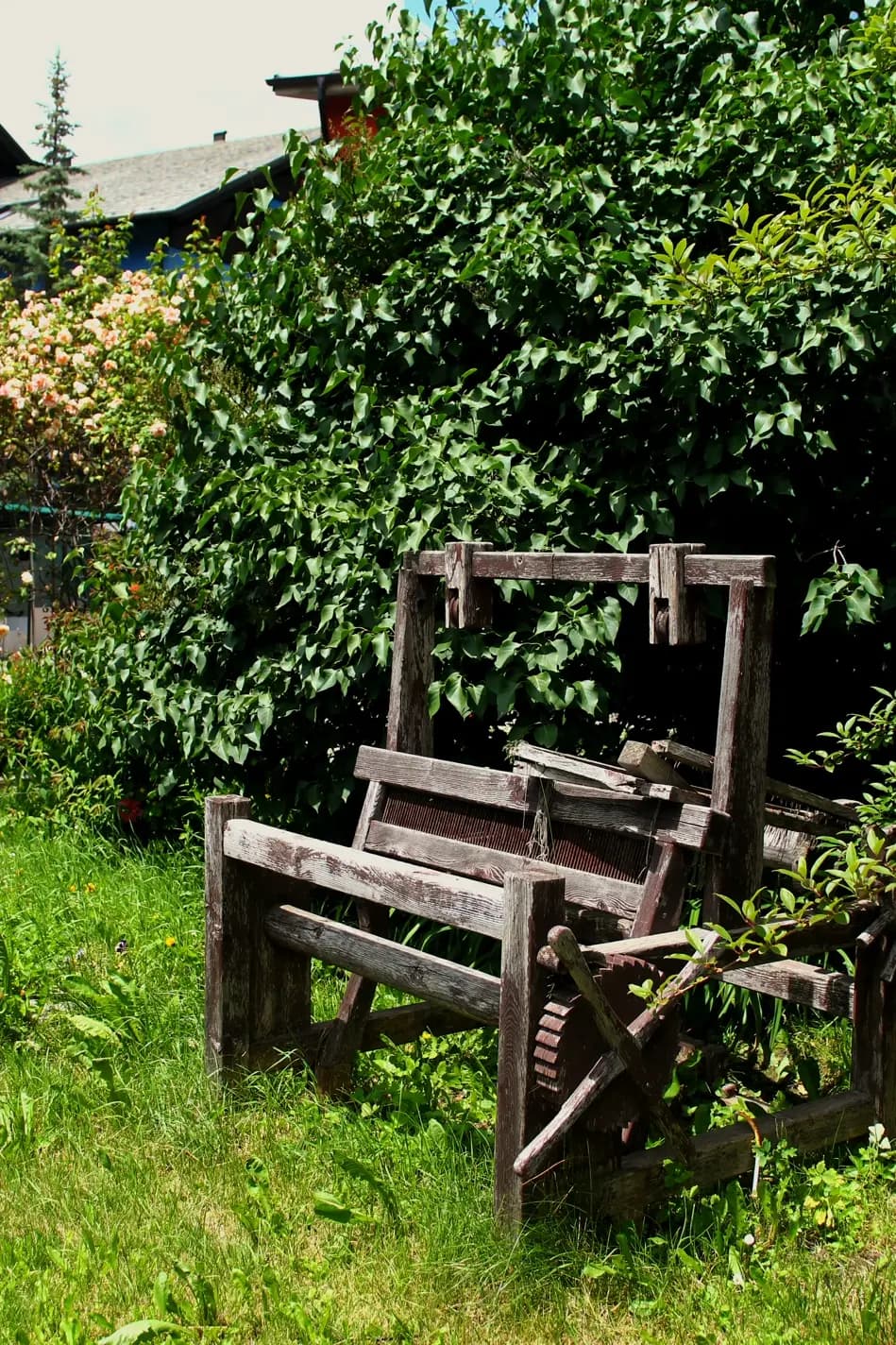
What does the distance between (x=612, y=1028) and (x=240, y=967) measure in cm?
141

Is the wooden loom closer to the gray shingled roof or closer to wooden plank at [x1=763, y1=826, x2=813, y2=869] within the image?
wooden plank at [x1=763, y1=826, x2=813, y2=869]

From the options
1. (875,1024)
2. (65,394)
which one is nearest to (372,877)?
(875,1024)

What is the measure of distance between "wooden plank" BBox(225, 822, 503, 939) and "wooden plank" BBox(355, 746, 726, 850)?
0.85 ft

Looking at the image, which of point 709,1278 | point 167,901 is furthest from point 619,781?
point 167,901

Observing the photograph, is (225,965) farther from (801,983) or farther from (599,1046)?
(801,983)

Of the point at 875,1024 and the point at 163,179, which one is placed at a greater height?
the point at 163,179

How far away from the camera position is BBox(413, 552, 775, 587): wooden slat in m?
3.21

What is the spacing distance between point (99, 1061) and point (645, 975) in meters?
1.87

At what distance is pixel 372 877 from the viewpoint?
11.4 ft

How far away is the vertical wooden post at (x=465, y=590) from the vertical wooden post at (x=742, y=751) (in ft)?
2.96

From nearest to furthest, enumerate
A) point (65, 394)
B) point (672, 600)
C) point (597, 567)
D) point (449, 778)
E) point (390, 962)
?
point (672, 600) → point (390, 962) → point (597, 567) → point (449, 778) → point (65, 394)

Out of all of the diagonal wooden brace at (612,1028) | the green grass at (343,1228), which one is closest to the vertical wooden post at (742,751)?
the diagonal wooden brace at (612,1028)

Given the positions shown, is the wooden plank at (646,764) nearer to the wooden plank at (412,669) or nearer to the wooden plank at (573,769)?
the wooden plank at (573,769)

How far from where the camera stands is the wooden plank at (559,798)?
3189mm
